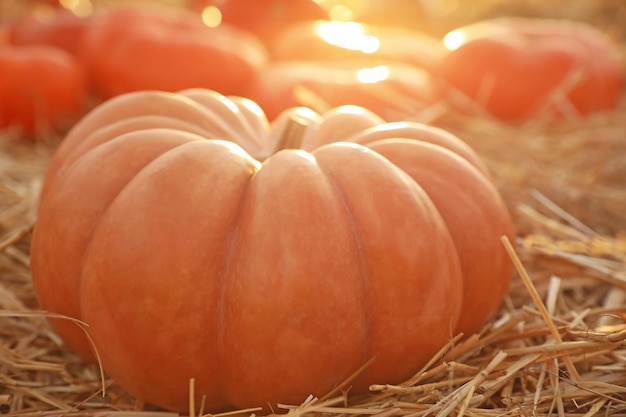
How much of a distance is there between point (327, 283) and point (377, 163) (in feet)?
1.11

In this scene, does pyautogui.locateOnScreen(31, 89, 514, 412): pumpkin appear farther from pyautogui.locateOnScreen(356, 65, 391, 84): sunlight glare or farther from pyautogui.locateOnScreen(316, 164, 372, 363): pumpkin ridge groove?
pyautogui.locateOnScreen(356, 65, 391, 84): sunlight glare

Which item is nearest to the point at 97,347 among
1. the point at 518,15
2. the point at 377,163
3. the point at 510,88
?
the point at 377,163

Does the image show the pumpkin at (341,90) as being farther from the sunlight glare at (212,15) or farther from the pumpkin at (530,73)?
the sunlight glare at (212,15)

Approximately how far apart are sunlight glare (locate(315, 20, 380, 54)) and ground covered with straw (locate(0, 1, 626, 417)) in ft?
3.48

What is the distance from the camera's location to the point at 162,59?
388cm

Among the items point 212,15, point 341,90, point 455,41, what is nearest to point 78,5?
point 212,15

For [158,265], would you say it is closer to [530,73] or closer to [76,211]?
[76,211]

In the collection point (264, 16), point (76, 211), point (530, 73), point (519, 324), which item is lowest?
point (519, 324)

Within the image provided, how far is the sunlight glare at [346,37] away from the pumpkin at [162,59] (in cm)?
62

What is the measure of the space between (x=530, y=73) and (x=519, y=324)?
255cm

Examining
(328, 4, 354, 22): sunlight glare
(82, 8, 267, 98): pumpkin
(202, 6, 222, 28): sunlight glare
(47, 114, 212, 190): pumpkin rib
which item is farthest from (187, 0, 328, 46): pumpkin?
(47, 114, 212, 190): pumpkin rib

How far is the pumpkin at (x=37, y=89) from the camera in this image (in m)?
3.65

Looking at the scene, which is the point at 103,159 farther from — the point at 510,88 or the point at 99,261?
the point at 510,88

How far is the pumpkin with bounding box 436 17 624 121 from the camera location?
422cm
